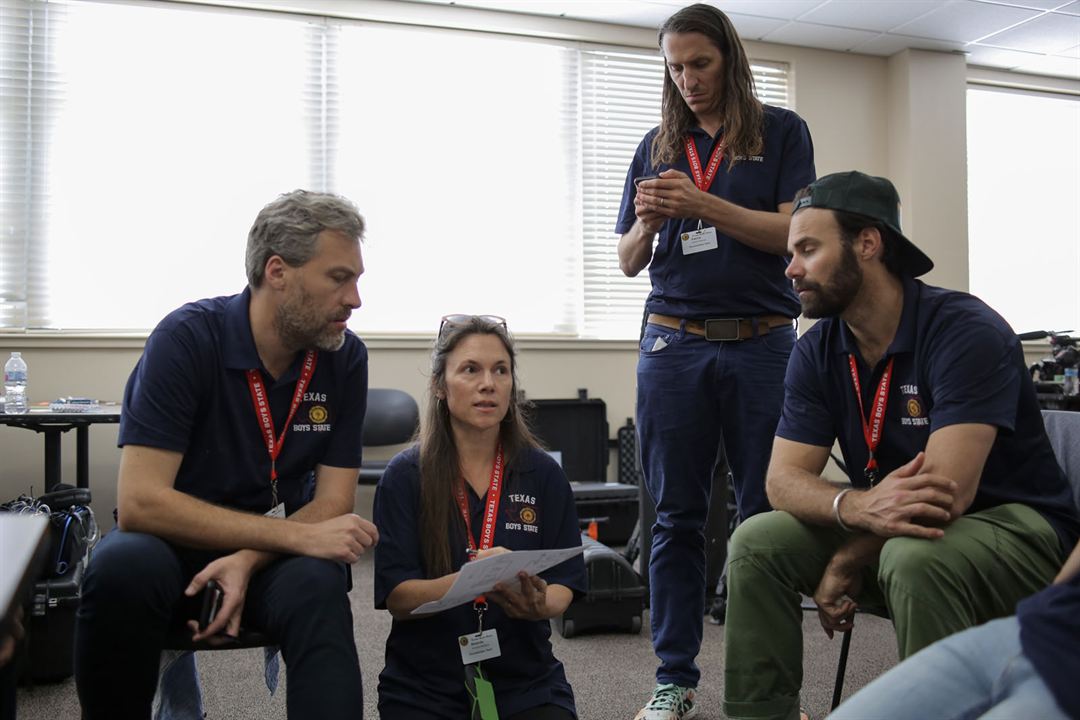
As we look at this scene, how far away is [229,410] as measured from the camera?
183 centimetres

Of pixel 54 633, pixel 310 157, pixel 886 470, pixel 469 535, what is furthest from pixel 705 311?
pixel 310 157

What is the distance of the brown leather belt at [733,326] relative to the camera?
229 centimetres

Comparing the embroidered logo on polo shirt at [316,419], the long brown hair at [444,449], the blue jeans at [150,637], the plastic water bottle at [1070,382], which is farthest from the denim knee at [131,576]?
the plastic water bottle at [1070,382]

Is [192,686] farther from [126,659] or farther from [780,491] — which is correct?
[780,491]

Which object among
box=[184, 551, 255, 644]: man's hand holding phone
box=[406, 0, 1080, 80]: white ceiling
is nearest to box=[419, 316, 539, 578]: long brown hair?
box=[184, 551, 255, 644]: man's hand holding phone

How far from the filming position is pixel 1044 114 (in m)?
6.59

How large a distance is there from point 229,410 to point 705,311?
1.17 m

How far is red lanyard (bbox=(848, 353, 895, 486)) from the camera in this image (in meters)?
1.84

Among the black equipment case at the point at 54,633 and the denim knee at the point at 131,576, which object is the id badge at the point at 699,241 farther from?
the black equipment case at the point at 54,633

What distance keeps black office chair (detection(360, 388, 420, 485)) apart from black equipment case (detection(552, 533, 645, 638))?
181cm

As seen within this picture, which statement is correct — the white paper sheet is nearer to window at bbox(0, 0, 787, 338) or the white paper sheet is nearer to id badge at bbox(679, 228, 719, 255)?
id badge at bbox(679, 228, 719, 255)

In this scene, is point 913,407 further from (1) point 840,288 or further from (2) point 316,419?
(2) point 316,419

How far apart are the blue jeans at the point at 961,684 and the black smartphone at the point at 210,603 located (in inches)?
42.0

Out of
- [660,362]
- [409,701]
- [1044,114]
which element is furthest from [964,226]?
[409,701]
